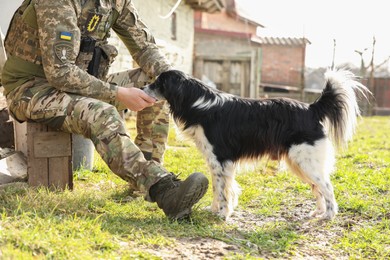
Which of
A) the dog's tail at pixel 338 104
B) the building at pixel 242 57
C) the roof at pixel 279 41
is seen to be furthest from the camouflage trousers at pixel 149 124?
the roof at pixel 279 41

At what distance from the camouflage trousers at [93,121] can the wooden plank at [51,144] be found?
14cm

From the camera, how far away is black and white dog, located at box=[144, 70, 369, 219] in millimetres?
3949

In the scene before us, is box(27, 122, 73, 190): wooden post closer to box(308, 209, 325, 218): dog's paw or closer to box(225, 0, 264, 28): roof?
box(308, 209, 325, 218): dog's paw

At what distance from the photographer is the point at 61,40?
3.72 meters

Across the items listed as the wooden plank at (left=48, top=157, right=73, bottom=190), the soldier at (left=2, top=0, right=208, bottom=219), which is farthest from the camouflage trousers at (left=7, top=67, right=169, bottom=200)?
the wooden plank at (left=48, top=157, right=73, bottom=190)

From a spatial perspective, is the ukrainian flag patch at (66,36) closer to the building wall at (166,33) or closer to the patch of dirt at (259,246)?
the patch of dirt at (259,246)

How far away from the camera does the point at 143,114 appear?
461cm

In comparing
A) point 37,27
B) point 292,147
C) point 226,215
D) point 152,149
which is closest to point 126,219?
point 226,215

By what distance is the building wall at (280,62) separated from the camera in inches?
1153

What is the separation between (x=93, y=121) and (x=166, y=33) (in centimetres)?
1021

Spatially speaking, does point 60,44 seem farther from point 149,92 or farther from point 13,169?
point 13,169

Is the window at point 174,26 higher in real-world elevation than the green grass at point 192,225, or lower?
higher

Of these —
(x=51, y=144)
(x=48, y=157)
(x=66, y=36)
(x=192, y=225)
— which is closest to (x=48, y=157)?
(x=48, y=157)

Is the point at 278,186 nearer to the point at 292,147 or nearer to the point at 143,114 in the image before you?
the point at 292,147
